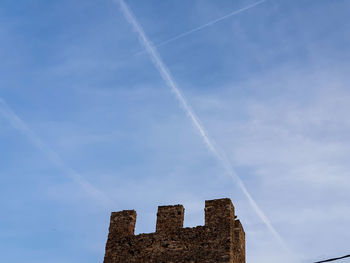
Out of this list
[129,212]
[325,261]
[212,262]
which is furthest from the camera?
[129,212]

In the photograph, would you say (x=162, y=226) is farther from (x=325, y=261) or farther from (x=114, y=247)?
(x=325, y=261)

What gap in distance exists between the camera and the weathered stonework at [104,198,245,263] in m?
15.7

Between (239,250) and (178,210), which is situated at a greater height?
(178,210)

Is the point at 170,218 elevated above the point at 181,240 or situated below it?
above

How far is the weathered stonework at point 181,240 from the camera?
15.7m

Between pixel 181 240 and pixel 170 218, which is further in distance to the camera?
pixel 170 218

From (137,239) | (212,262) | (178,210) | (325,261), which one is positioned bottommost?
(325,261)

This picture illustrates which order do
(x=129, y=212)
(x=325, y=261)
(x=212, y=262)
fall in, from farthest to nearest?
(x=129, y=212), (x=212, y=262), (x=325, y=261)

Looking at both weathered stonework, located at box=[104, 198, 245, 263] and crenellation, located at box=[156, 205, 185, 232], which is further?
crenellation, located at box=[156, 205, 185, 232]

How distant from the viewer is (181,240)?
640 inches

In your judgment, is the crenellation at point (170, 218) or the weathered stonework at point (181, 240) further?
the crenellation at point (170, 218)

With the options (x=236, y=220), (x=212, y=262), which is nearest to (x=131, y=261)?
(x=212, y=262)

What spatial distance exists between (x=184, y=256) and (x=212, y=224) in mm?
1553

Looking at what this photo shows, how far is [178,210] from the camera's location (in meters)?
17.2
